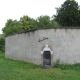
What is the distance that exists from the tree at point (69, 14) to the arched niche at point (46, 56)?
19201mm

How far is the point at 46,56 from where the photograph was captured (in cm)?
1450

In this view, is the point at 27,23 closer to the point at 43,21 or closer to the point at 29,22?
the point at 29,22

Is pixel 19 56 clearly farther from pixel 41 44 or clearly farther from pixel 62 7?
pixel 62 7

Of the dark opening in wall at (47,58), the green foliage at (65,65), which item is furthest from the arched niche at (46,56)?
the green foliage at (65,65)

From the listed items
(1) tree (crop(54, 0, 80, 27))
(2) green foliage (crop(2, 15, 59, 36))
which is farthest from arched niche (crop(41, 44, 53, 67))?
(2) green foliage (crop(2, 15, 59, 36))

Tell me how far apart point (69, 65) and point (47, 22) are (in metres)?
35.1

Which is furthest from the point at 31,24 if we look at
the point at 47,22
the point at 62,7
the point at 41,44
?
the point at 41,44

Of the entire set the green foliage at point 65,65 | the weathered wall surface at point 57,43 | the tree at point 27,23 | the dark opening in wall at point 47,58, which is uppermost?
the tree at point 27,23

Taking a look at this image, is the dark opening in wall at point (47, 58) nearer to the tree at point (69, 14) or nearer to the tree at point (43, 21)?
the tree at point (69, 14)

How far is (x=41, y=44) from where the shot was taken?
1476 cm

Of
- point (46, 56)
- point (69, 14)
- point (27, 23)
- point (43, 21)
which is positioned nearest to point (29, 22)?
point (27, 23)

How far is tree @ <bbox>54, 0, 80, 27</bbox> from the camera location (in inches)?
1309

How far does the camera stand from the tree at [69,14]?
3325 centimetres

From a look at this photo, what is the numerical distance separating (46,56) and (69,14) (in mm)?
20053
